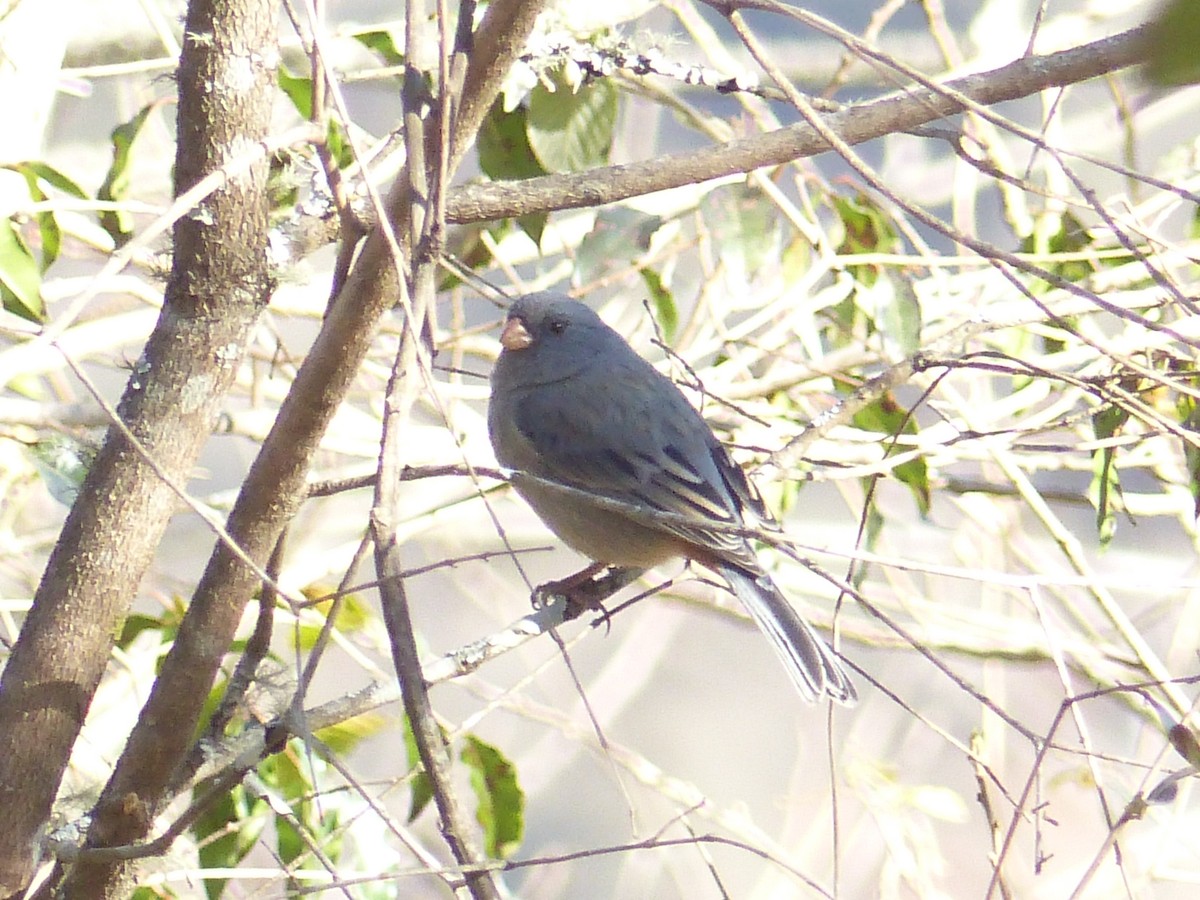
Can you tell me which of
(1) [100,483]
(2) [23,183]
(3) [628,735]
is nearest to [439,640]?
(3) [628,735]

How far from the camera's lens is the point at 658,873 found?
18.2 ft

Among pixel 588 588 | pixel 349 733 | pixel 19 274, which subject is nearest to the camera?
pixel 19 274

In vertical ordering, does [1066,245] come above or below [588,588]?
above

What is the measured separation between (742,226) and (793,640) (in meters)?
0.89

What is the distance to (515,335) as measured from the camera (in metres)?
3.29

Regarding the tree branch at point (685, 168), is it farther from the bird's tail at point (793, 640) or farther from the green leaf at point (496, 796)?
the green leaf at point (496, 796)

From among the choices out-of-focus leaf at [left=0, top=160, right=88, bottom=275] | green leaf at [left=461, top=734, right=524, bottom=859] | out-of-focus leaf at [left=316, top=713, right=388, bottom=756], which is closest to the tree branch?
out-of-focus leaf at [left=0, top=160, right=88, bottom=275]

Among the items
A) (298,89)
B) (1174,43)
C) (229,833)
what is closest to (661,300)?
(298,89)

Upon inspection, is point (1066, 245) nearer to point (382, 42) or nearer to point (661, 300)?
point (661, 300)

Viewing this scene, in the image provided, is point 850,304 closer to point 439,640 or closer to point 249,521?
point 249,521

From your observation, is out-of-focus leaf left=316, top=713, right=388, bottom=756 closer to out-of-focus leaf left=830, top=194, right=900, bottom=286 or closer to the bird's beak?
the bird's beak

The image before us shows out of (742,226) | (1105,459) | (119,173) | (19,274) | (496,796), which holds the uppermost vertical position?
(119,173)

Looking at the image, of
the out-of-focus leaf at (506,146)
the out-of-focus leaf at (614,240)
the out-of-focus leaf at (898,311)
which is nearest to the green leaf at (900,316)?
the out-of-focus leaf at (898,311)

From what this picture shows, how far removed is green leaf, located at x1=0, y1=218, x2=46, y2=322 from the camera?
2156 mm
